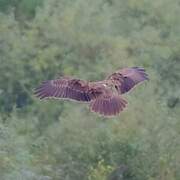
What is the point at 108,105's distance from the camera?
40.9ft

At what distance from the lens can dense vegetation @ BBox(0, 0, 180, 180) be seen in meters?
21.6

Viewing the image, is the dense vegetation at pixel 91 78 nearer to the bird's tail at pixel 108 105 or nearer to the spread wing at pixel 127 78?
the spread wing at pixel 127 78

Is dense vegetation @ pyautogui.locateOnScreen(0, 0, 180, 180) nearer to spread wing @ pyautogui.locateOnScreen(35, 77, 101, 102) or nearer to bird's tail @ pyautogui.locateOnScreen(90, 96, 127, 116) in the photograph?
spread wing @ pyautogui.locateOnScreen(35, 77, 101, 102)

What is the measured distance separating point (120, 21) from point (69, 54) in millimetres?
2512

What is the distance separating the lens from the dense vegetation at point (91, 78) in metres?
21.6

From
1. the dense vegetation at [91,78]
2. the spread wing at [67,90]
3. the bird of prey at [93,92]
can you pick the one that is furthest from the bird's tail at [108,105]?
the dense vegetation at [91,78]

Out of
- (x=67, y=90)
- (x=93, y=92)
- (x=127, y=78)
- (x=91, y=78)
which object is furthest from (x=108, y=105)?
(x=91, y=78)

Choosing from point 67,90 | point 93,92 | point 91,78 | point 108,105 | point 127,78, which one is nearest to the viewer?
point 108,105

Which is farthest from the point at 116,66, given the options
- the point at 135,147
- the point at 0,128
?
the point at 0,128

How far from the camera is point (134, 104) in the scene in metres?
22.8

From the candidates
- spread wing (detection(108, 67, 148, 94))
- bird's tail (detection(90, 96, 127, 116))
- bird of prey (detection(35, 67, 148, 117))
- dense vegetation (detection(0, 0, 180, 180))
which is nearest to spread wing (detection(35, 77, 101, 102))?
bird of prey (detection(35, 67, 148, 117))

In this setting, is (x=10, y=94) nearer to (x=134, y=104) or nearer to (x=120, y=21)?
(x=120, y=21)

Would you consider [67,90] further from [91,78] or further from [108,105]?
[91,78]

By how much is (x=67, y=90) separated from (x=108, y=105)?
0.62 m
